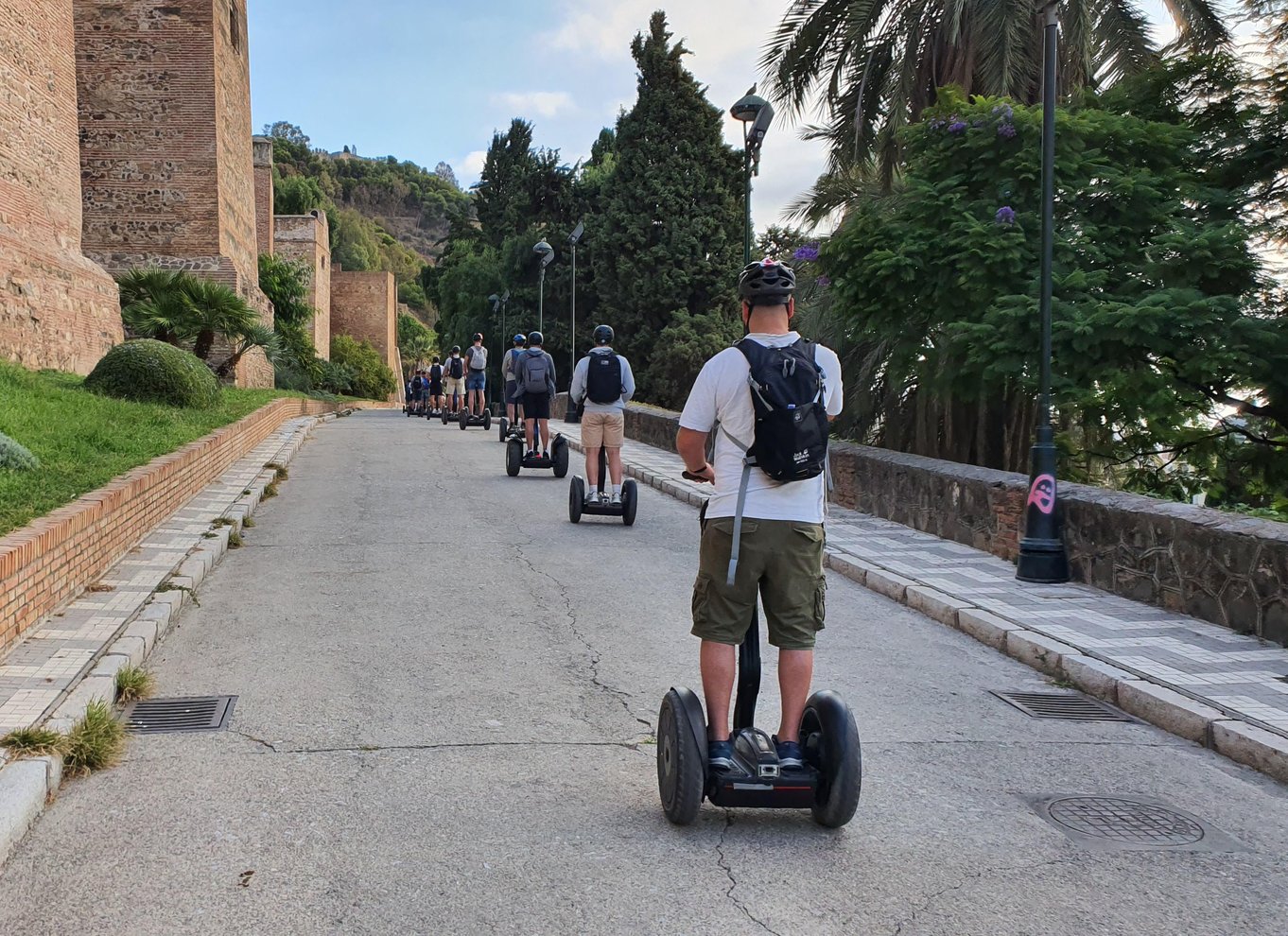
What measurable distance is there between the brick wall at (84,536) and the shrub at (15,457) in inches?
25.7

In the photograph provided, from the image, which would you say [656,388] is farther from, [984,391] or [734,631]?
[734,631]

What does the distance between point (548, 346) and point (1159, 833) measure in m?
44.1

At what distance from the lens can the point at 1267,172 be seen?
1270 cm

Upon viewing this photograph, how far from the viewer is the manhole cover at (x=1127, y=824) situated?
4.05 metres

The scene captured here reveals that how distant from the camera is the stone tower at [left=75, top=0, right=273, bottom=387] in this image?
99.2 ft

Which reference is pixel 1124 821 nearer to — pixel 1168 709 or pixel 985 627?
pixel 1168 709

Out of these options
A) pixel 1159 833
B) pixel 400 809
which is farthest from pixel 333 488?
pixel 1159 833

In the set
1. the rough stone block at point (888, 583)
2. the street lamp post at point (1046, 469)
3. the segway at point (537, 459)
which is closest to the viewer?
the rough stone block at point (888, 583)

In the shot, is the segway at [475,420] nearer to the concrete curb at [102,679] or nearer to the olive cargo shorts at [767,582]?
the concrete curb at [102,679]

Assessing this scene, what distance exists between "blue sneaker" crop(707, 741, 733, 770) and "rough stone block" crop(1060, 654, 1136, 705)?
2.75 metres

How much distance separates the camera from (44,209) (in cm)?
1902

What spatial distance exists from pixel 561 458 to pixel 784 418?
12.4m

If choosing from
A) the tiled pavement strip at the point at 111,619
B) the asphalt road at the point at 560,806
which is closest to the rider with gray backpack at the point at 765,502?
the asphalt road at the point at 560,806

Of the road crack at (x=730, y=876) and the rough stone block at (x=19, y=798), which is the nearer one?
the road crack at (x=730, y=876)
